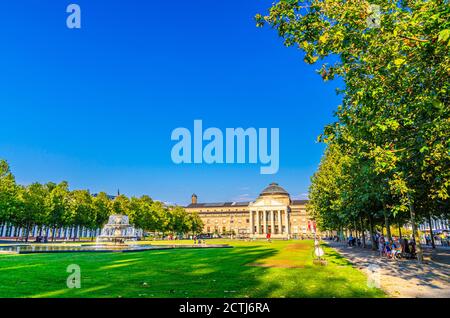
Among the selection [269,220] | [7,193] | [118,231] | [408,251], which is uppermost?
[7,193]

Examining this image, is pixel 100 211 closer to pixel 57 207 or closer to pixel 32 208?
pixel 57 207

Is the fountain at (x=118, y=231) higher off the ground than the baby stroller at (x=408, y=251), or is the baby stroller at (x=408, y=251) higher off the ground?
the fountain at (x=118, y=231)

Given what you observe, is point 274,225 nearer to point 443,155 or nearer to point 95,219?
point 95,219

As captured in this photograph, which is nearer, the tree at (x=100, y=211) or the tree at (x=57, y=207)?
the tree at (x=57, y=207)

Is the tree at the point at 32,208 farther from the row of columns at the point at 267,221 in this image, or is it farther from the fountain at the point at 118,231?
the row of columns at the point at 267,221

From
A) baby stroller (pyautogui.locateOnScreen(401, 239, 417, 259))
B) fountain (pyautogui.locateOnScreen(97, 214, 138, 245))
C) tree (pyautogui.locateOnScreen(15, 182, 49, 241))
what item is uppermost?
tree (pyautogui.locateOnScreen(15, 182, 49, 241))

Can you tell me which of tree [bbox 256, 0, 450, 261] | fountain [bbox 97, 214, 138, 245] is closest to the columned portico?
fountain [bbox 97, 214, 138, 245]

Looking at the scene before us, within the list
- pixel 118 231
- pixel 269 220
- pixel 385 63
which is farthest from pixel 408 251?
pixel 269 220

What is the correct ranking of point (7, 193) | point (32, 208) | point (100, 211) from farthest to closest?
point (100, 211) → point (32, 208) → point (7, 193)

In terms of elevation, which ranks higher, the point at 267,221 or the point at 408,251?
the point at 267,221

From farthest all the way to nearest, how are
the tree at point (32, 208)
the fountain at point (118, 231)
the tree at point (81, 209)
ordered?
1. the tree at point (81, 209)
2. the tree at point (32, 208)
3. the fountain at point (118, 231)

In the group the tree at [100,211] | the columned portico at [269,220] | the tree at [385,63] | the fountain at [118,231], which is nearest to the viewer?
the tree at [385,63]

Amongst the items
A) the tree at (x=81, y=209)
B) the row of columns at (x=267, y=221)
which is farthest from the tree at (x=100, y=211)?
the row of columns at (x=267, y=221)

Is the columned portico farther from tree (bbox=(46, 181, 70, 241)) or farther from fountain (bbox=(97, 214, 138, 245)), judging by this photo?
fountain (bbox=(97, 214, 138, 245))
